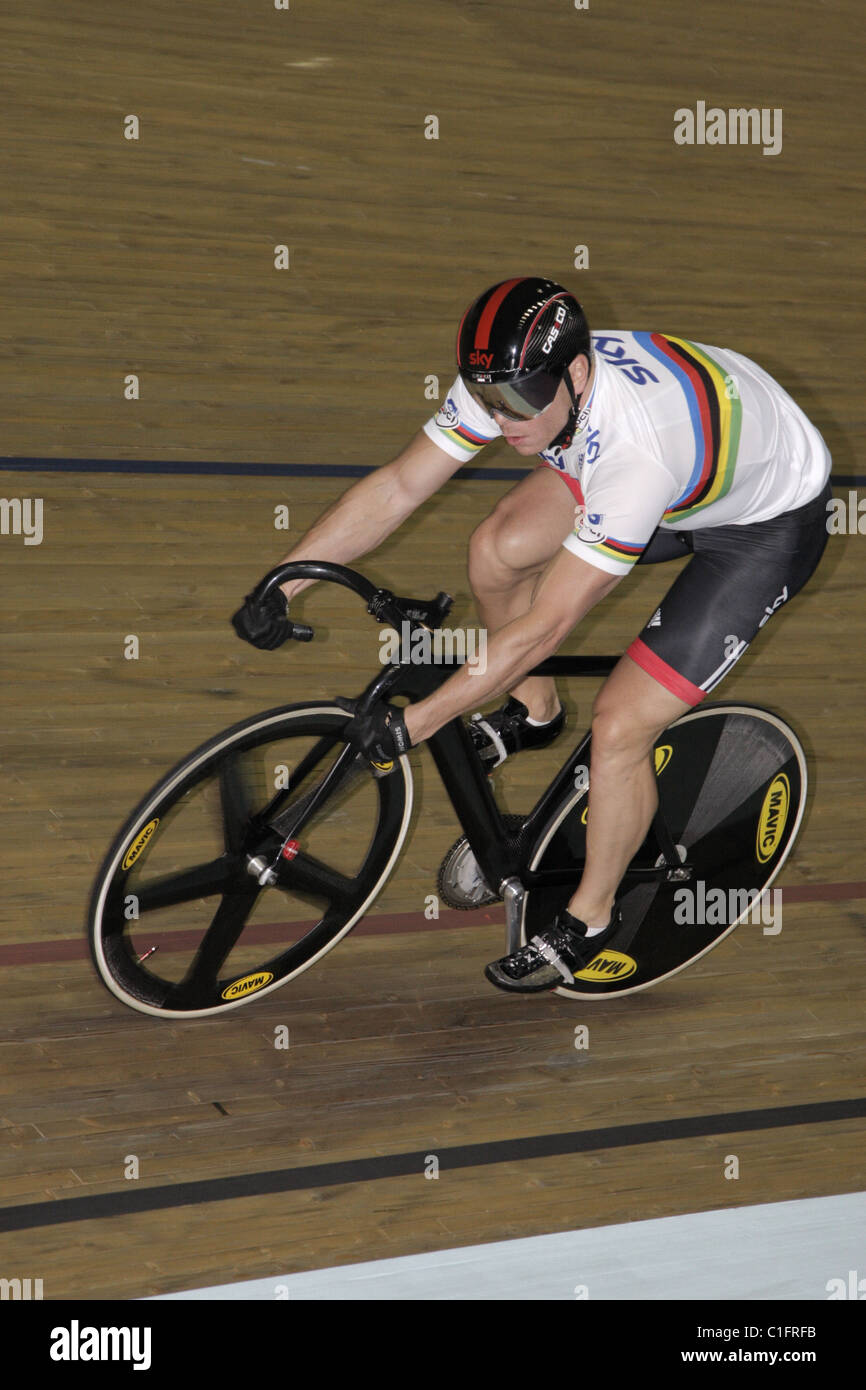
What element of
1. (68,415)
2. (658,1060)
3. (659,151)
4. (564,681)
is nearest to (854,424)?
(659,151)

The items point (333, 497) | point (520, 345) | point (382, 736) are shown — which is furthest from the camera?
point (333, 497)

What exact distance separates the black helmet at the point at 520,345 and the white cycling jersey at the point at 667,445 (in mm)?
103

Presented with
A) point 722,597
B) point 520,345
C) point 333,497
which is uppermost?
point 333,497

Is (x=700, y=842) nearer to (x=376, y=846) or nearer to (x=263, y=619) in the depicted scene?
(x=376, y=846)

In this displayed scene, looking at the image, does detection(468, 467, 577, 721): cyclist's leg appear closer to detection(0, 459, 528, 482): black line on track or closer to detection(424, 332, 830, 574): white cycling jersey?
detection(424, 332, 830, 574): white cycling jersey

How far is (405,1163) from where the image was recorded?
2.39 metres

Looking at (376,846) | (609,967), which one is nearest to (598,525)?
(376,846)

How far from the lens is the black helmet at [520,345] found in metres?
2.09

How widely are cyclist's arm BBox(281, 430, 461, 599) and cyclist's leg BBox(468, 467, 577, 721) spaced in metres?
0.16

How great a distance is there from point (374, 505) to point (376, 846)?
0.61m

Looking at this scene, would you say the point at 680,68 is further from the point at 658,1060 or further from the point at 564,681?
the point at 658,1060

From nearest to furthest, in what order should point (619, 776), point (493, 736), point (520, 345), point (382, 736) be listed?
point (520, 345)
point (382, 736)
point (619, 776)
point (493, 736)

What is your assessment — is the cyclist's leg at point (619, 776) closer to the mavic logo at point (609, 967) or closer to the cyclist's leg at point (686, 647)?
the cyclist's leg at point (686, 647)

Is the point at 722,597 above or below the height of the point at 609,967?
above
